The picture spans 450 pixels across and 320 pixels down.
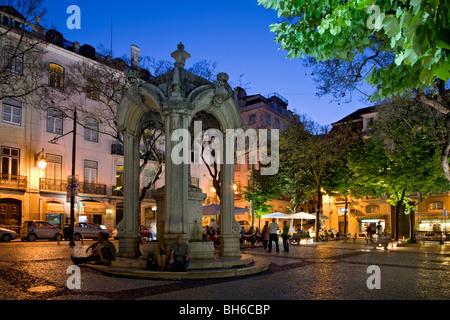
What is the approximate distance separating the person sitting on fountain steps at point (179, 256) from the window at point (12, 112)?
27.4 meters

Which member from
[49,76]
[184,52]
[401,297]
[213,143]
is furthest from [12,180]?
[401,297]

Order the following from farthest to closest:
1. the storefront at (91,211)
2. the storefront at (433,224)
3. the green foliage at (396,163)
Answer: the storefront at (433,224) < the storefront at (91,211) < the green foliage at (396,163)

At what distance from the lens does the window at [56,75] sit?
34125 mm

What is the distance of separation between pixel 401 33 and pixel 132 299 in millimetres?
5913

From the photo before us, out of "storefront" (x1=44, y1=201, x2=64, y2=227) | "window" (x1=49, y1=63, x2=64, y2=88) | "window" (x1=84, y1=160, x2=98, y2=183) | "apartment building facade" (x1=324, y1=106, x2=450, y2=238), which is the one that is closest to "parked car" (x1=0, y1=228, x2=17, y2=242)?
"storefront" (x1=44, y1=201, x2=64, y2=227)

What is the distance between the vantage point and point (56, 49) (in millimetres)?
34812

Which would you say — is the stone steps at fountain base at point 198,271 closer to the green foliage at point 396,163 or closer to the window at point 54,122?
the green foliage at point 396,163

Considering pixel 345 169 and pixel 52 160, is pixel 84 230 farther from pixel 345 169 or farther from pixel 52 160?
pixel 345 169

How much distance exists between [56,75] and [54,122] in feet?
13.1

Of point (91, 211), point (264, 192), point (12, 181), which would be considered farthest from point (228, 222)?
point (264, 192)

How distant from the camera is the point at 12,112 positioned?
32406 mm

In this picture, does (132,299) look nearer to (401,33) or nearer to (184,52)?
(401,33)

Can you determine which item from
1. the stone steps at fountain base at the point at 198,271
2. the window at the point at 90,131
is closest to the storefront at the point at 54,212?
the window at the point at 90,131

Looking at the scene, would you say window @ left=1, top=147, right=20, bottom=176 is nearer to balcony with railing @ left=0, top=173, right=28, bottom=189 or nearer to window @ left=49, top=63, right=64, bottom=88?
balcony with railing @ left=0, top=173, right=28, bottom=189
